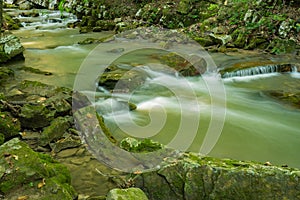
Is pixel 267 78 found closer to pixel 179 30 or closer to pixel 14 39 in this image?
pixel 179 30

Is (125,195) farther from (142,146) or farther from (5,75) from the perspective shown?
(5,75)

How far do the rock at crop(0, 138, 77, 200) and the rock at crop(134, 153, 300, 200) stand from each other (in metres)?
0.89

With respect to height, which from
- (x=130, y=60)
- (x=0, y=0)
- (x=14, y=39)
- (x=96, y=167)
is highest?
(x=0, y=0)

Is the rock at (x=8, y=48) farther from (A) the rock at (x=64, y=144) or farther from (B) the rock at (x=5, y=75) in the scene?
(A) the rock at (x=64, y=144)

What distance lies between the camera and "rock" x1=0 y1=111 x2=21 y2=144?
4.38 meters

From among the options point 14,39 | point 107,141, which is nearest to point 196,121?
point 107,141

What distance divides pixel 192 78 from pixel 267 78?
7.42 ft

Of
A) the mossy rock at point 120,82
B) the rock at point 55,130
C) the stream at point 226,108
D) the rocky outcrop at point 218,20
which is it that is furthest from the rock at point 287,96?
the rock at point 55,130

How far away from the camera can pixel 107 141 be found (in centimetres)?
443

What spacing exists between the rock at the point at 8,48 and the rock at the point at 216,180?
309 inches

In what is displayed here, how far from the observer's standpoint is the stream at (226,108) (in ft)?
16.2

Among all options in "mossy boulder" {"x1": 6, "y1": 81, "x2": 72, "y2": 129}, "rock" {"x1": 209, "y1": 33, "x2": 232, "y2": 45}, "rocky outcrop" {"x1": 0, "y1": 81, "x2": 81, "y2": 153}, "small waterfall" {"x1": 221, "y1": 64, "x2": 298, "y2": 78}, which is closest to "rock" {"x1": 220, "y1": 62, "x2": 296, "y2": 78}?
"small waterfall" {"x1": 221, "y1": 64, "x2": 298, "y2": 78}

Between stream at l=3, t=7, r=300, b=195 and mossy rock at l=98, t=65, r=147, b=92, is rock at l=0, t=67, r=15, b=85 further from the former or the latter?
mossy rock at l=98, t=65, r=147, b=92

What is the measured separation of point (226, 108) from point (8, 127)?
15.4 ft
